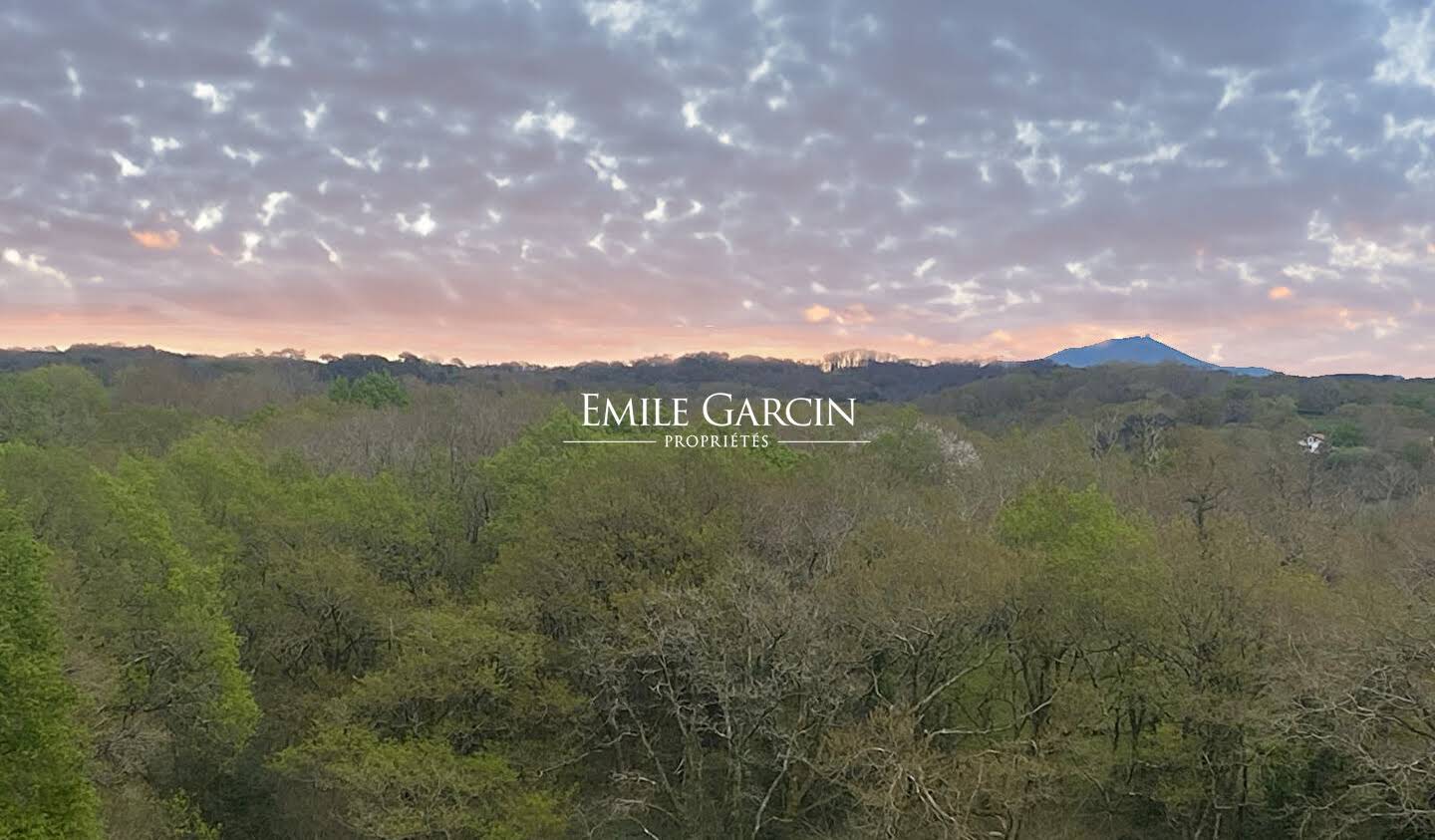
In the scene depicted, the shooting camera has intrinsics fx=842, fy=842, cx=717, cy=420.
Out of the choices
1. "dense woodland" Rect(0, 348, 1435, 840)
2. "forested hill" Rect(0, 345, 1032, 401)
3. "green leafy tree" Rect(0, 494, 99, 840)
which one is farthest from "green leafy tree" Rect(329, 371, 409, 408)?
"green leafy tree" Rect(0, 494, 99, 840)

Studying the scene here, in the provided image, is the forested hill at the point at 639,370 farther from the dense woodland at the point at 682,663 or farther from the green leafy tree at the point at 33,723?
the green leafy tree at the point at 33,723

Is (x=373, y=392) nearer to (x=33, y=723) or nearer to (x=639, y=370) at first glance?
(x=33, y=723)

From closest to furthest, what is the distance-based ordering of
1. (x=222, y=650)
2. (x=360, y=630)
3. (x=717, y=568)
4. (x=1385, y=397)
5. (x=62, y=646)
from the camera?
(x=62, y=646) → (x=222, y=650) → (x=717, y=568) → (x=360, y=630) → (x=1385, y=397)

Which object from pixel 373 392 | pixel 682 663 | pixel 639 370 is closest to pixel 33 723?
pixel 682 663

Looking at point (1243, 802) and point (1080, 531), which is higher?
point (1080, 531)

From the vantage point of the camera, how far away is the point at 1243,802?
1903 cm

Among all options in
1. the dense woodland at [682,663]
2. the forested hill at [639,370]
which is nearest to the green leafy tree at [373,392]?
the forested hill at [639,370]

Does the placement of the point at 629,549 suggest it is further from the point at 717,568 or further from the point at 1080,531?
the point at 1080,531

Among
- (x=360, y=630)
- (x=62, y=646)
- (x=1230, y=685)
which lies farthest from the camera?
(x=360, y=630)

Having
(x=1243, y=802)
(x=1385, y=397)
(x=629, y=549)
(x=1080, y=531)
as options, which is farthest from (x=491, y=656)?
(x=1385, y=397)

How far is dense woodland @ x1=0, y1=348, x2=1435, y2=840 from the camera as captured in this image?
53.4 ft

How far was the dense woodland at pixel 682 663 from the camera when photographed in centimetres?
1627

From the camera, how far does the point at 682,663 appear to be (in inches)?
833

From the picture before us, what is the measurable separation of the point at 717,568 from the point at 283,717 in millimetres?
12857
